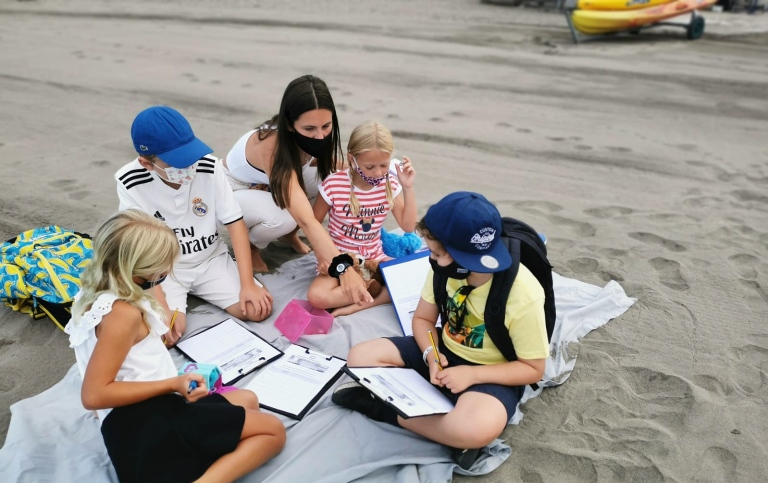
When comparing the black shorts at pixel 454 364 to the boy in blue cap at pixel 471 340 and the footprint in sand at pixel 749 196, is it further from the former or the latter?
the footprint in sand at pixel 749 196

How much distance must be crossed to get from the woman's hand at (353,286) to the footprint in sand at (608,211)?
2350 mm

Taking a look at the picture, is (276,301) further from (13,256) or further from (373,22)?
(373,22)

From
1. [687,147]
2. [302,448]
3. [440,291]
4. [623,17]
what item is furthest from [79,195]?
[623,17]

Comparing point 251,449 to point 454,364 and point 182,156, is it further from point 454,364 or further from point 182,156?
point 182,156

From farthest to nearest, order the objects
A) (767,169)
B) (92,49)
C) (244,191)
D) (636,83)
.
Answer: (92,49)
(636,83)
(767,169)
(244,191)

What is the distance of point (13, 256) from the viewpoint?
3.30 meters

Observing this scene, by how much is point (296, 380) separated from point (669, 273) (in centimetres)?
249

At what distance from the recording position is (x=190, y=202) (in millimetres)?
3279

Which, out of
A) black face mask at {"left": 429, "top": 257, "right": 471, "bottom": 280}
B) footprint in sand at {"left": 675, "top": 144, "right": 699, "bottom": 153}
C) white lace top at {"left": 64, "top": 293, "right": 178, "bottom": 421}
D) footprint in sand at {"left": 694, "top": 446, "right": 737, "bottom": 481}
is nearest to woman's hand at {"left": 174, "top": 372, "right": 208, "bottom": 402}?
white lace top at {"left": 64, "top": 293, "right": 178, "bottom": 421}

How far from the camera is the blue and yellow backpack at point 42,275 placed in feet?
10.3

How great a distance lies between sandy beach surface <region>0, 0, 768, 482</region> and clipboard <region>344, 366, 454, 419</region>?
14.8 inches

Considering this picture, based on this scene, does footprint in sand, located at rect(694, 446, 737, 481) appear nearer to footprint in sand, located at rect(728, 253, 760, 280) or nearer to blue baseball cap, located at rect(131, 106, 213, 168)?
footprint in sand, located at rect(728, 253, 760, 280)

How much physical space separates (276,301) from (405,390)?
1323mm

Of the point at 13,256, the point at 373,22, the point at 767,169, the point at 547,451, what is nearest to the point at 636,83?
the point at 767,169
